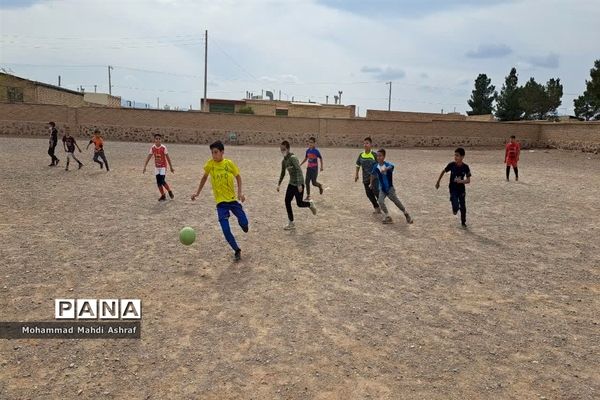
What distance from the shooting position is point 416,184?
1481 cm

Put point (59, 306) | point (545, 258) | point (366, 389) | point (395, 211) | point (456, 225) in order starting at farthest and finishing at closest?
point (395, 211), point (456, 225), point (545, 258), point (59, 306), point (366, 389)

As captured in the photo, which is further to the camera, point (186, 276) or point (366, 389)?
point (186, 276)

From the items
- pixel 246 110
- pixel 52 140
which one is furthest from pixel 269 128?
pixel 52 140

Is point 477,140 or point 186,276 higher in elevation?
point 477,140

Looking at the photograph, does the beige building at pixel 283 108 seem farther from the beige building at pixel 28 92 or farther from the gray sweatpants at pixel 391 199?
the gray sweatpants at pixel 391 199

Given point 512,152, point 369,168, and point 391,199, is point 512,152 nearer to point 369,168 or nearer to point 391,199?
point 369,168

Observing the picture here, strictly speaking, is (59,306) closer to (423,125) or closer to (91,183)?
(91,183)

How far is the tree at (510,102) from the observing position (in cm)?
5164

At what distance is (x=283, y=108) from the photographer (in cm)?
5159

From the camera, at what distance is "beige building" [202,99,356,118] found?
50.9m

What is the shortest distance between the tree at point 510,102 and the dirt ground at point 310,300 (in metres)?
47.0

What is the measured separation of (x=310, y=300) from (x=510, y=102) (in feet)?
180

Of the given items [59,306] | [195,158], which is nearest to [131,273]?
[59,306]

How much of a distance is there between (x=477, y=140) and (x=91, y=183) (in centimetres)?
3146
